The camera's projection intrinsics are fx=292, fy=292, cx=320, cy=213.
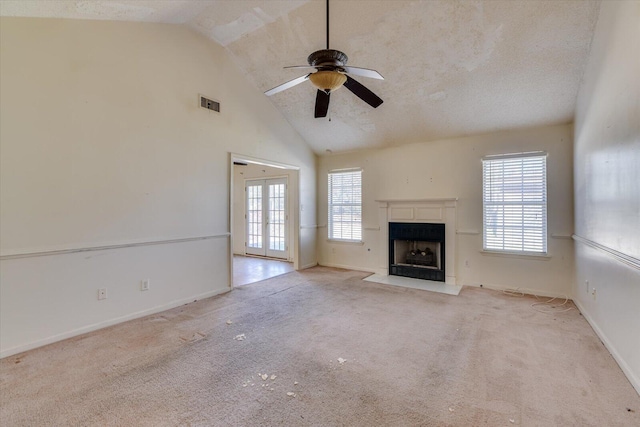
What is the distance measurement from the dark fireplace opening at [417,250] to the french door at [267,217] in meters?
2.75

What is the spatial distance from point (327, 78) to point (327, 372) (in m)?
2.40

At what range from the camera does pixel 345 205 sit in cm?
623

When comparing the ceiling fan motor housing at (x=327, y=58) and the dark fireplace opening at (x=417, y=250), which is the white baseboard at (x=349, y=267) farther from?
the ceiling fan motor housing at (x=327, y=58)

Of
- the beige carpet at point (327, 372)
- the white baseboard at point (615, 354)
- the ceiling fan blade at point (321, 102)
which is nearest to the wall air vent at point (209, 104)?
the ceiling fan blade at point (321, 102)

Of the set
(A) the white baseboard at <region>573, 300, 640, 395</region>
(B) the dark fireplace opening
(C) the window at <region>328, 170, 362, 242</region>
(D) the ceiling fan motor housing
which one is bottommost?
(A) the white baseboard at <region>573, 300, 640, 395</region>

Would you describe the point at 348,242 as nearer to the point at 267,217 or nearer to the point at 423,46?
the point at 267,217

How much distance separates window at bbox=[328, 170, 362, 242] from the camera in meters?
6.06

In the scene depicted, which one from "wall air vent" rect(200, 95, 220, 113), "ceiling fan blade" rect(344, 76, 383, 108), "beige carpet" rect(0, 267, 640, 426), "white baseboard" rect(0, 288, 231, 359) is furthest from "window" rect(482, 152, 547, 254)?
"white baseboard" rect(0, 288, 231, 359)

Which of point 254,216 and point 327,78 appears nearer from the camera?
point 327,78

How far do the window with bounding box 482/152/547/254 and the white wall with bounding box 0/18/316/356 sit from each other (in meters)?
4.13

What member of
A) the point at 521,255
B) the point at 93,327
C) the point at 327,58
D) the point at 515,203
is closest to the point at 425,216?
the point at 515,203

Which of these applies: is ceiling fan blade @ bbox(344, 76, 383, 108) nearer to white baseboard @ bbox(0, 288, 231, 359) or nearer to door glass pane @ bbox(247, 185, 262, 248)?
white baseboard @ bbox(0, 288, 231, 359)

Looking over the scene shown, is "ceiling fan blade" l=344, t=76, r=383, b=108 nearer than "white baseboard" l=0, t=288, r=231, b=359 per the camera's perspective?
No

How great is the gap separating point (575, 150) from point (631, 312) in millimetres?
2599
